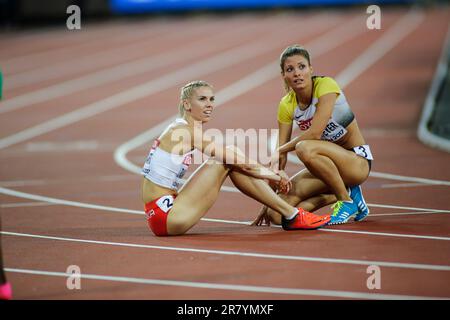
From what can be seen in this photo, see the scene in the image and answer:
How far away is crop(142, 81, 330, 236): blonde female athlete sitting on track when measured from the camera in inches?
297

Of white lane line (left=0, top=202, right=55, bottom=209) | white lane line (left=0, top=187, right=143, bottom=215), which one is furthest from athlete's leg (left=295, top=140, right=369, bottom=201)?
white lane line (left=0, top=202, right=55, bottom=209)

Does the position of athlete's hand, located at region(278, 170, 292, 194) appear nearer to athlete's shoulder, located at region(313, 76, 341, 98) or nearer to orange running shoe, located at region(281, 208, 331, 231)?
orange running shoe, located at region(281, 208, 331, 231)

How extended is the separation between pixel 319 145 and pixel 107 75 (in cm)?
1764

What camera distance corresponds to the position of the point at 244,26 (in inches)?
1319

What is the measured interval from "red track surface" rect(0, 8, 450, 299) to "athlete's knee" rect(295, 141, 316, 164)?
0.64 m

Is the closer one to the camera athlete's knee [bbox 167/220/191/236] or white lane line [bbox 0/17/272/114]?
athlete's knee [bbox 167/220/191/236]

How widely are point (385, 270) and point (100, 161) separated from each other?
7.94m

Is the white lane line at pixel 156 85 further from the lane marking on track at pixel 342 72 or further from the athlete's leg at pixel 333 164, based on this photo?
the athlete's leg at pixel 333 164

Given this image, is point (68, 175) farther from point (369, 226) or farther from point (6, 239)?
point (369, 226)

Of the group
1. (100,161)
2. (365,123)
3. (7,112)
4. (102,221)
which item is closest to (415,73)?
(365,123)

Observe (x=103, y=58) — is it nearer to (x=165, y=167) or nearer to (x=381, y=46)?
(x=381, y=46)

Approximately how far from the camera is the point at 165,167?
766 cm

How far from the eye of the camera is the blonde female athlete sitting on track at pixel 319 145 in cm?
787

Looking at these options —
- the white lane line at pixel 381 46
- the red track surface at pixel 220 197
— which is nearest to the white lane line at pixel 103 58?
the red track surface at pixel 220 197
